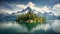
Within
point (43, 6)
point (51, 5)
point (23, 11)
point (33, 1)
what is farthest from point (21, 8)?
point (51, 5)

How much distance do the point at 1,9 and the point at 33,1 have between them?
0.64 meters

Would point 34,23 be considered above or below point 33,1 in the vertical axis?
below

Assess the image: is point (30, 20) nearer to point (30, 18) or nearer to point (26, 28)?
point (30, 18)

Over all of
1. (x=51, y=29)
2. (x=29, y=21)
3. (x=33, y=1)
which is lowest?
(x=51, y=29)

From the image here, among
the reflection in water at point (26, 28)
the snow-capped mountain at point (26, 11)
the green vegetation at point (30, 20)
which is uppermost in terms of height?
the snow-capped mountain at point (26, 11)

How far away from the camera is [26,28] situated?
8.42ft

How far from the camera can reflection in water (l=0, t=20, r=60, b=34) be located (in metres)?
2.54

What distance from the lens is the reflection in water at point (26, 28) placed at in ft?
8.34

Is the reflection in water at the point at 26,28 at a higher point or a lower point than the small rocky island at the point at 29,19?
lower

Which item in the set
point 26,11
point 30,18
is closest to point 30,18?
point 30,18

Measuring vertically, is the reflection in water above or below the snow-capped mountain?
below

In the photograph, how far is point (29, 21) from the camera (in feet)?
8.51

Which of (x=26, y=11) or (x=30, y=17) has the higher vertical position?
(x=26, y=11)

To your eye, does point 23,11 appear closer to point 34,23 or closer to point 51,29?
point 34,23
